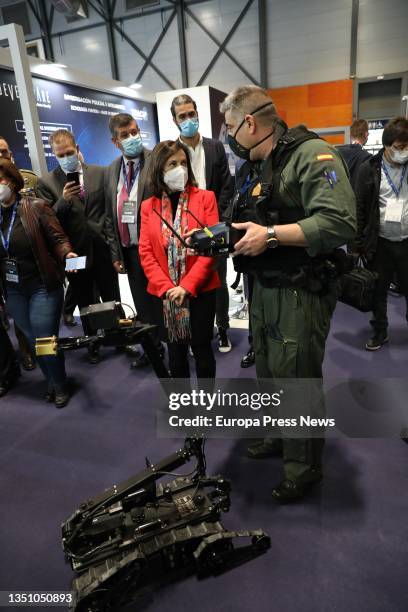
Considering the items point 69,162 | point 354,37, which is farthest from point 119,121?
point 354,37

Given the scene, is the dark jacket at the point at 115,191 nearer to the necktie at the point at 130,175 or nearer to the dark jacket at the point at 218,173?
the necktie at the point at 130,175

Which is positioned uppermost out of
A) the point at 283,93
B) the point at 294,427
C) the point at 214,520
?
the point at 283,93

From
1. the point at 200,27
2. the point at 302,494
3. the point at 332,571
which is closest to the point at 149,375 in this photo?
the point at 302,494

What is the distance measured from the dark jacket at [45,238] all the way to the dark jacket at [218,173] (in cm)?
115

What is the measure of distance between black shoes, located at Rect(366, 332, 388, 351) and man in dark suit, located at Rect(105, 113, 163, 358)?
5.74ft

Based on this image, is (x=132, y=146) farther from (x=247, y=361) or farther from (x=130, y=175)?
(x=247, y=361)

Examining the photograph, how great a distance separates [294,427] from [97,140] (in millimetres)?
6061

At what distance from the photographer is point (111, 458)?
2303 mm

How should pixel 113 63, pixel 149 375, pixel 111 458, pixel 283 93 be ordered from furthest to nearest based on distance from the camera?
pixel 113 63 < pixel 283 93 < pixel 149 375 < pixel 111 458

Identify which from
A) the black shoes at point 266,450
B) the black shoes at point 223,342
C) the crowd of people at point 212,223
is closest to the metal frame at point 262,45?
the crowd of people at point 212,223

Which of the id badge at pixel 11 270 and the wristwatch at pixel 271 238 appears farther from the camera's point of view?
the id badge at pixel 11 270

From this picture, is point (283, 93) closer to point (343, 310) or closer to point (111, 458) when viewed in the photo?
point (343, 310)

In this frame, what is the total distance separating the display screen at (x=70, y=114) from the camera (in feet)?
14.8

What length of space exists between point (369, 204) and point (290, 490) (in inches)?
84.9
